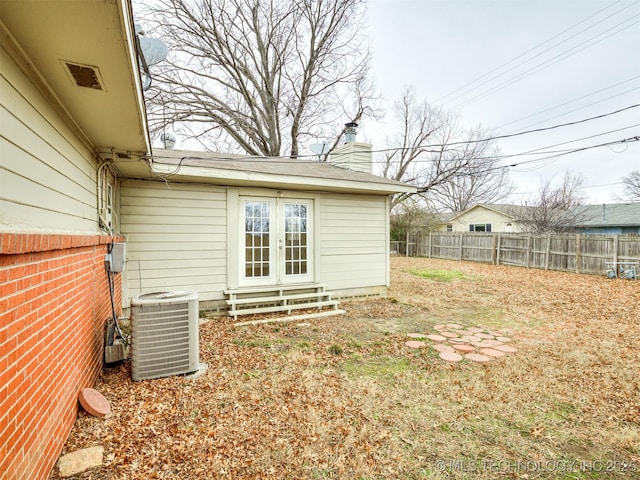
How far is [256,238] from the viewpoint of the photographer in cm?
614

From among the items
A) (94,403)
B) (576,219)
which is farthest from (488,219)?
(94,403)

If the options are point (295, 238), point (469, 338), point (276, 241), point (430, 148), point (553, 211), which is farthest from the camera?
point (430, 148)

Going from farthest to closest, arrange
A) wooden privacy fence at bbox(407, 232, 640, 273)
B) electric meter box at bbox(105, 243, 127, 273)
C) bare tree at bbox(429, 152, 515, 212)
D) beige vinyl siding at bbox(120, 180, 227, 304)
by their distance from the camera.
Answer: bare tree at bbox(429, 152, 515, 212)
wooden privacy fence at bbox(407, 232, 640, 273)
beige vinyl siding at bbox(120, 180, 227, 304)
electric meter box at bbox(105, 243, 127, 273)

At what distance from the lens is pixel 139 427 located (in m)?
2.33

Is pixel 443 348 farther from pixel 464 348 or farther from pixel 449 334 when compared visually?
pixel 449 334

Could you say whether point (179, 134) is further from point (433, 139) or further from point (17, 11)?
point (433, 139)

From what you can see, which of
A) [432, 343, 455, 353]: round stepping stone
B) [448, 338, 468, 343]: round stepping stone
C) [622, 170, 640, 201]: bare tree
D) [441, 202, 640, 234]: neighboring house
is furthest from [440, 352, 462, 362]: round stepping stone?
[622, 170, 640, 201]: bare tree

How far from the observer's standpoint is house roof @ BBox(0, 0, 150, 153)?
1461mm

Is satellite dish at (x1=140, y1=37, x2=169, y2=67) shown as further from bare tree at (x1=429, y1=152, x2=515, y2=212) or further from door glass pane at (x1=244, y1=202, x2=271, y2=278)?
bare tree at (x1=429, y1=152, x2=515, y2=212)

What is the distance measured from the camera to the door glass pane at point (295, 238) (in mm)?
6430

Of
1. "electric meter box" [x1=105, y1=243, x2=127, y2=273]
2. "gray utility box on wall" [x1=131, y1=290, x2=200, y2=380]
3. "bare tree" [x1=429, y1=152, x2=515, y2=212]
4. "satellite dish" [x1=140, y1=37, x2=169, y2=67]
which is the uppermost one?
"bare tree" [x1=429, y1=152, x2=515, y2=212]

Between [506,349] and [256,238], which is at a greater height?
[256,238]

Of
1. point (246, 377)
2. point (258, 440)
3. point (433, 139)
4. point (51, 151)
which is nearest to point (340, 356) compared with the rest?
point (246, 377)

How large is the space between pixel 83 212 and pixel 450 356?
178 inches
